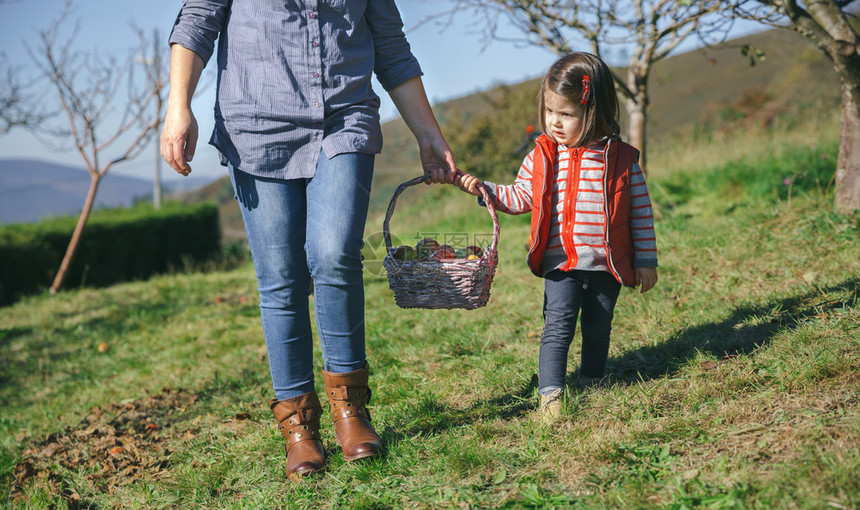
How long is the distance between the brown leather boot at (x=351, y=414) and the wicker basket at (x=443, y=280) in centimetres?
34

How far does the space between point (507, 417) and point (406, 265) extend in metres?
0.68

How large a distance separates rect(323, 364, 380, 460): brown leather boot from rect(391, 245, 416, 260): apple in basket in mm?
465

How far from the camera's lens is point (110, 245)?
34.4 feet

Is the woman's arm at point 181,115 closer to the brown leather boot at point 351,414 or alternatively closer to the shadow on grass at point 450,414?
the brown leather boot at point 351,414

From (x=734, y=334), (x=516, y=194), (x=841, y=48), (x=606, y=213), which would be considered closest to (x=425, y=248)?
(x=516, y=194)

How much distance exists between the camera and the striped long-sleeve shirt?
2.19m

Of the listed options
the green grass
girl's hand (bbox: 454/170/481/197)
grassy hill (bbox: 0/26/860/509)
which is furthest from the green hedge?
girl's hand (bbox: 454/170/481/197)

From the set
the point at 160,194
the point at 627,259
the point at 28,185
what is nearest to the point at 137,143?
the point at 627,259

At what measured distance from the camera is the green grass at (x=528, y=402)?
1.74 meters

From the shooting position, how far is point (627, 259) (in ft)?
7.35

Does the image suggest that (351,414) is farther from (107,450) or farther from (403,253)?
(107,450)

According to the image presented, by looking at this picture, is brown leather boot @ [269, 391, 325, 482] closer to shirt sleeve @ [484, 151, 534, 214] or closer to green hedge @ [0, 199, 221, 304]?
shirt sleeve @ [484, 151, 534, 214]

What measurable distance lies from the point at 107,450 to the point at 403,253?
1664 millimetres

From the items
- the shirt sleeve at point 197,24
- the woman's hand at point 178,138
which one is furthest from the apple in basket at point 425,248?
the shirt sleeve at point 197,24
